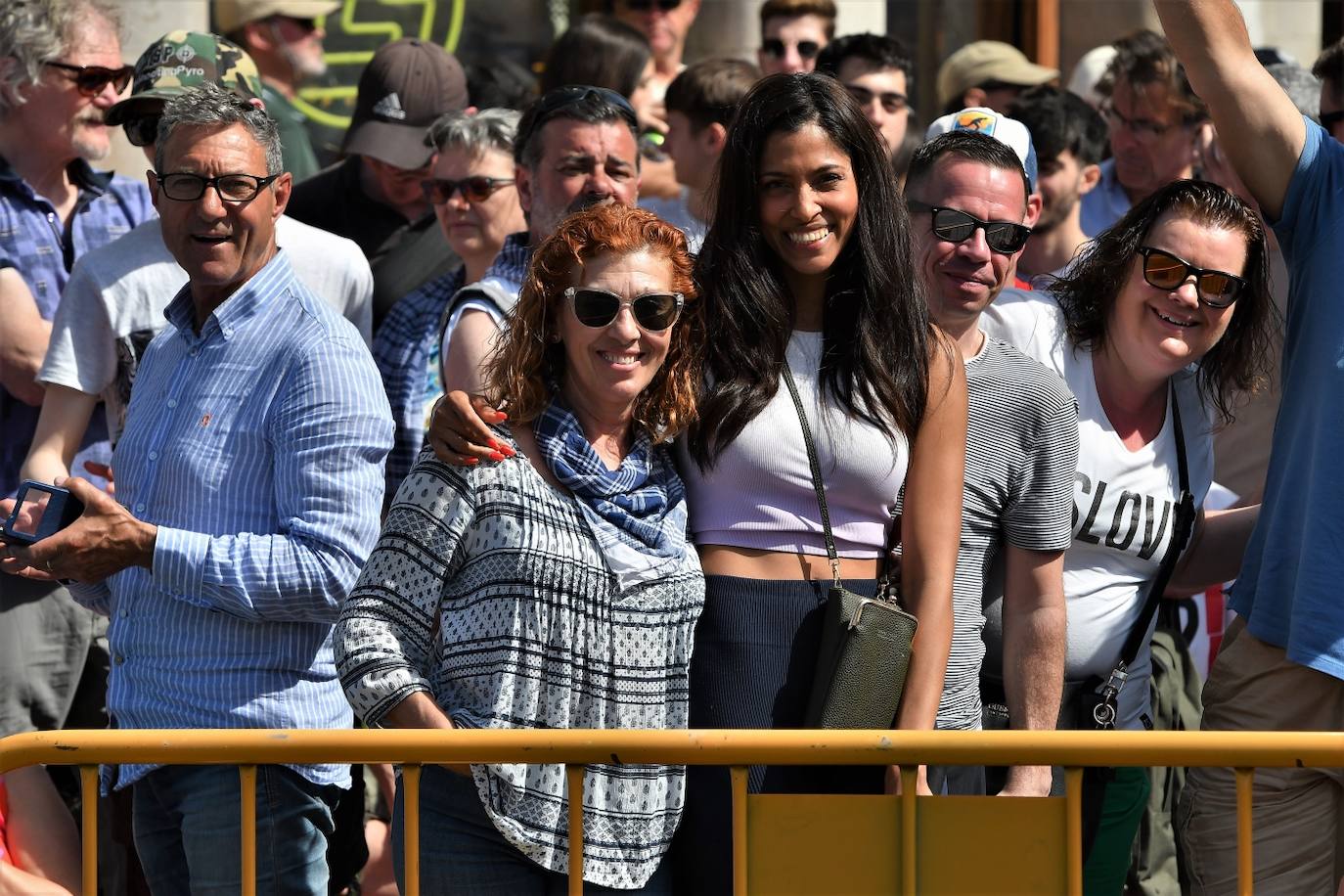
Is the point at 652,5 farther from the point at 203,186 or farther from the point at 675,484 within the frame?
the point at 675,484

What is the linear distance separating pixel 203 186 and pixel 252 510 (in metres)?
0.69

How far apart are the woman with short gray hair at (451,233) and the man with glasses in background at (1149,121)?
7.57 feet

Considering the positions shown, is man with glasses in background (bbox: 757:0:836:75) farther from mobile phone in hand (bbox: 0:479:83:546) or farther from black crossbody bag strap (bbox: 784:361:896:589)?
mobile phone in hand (bbox: 0:479:83:546)

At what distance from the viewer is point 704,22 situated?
8445 millimetres

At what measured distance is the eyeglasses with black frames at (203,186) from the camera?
3.53m

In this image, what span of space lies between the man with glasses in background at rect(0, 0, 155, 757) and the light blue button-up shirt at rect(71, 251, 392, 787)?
0.96m

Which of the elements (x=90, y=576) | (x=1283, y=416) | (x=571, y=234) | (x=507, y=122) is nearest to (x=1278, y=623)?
(x=1283, y=416)

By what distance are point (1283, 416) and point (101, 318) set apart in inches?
105

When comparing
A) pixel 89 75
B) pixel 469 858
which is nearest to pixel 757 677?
pixel 469 858

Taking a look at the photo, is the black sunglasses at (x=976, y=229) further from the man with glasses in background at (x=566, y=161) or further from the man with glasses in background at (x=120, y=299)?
the man with glasses in background at (x=120, y=299)

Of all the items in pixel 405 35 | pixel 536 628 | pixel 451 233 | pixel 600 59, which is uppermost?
pixel 405 35

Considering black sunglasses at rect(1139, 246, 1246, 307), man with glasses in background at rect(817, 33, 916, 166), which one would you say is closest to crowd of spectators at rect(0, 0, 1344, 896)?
black sunglasses at rect(1139, 246, 1246, 307)

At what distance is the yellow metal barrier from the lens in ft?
9.02

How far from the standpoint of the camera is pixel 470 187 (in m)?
4.93
